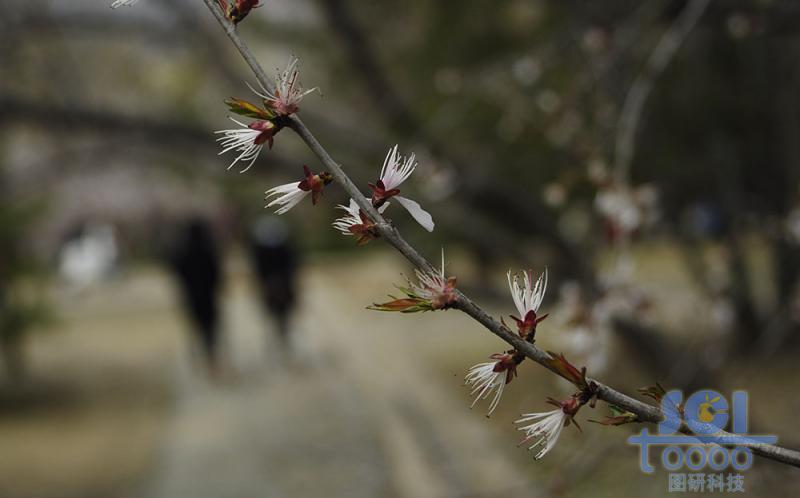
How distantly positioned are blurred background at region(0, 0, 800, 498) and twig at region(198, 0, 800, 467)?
5.26ft

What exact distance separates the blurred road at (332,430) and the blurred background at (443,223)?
0.12 ft

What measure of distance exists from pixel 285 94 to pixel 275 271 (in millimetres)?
9527

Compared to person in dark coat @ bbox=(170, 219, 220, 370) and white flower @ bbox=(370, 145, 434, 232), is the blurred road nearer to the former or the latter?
person in dark coat @ bbox=(170, 219, 220, 370)

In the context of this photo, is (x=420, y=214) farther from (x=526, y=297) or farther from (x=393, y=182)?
(x=526, y=297)

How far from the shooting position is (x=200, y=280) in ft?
33.1

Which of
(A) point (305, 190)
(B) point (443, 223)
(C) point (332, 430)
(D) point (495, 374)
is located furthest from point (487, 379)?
(C) point (332, 430)

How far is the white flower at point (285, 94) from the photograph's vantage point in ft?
3.73

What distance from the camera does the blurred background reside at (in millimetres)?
4223

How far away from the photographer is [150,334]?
14062mm

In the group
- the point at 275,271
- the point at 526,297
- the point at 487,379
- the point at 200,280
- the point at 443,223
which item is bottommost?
the point at 487,379

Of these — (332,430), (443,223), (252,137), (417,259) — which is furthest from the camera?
(332,430)

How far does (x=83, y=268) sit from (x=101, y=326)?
506 cm

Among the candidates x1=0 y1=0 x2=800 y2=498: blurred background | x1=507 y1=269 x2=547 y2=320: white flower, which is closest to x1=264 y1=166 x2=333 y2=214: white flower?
x1=507 y1=269 x2=547 y2=320: white flower

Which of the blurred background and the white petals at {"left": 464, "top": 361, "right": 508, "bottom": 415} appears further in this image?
the blurred background
